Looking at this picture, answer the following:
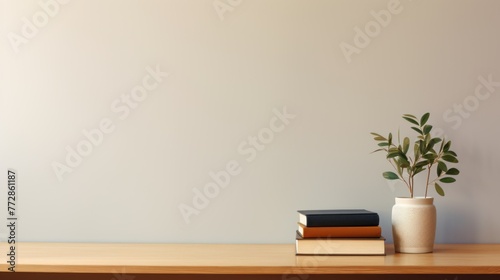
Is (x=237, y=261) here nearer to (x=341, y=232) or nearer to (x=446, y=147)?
(x=341, y=232)

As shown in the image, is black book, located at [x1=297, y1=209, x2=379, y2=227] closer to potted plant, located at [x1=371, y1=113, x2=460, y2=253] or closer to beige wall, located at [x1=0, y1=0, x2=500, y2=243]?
potted plant, located at [x1=371, y1=113, x2=460, y2=253]

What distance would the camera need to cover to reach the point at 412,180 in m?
2.07

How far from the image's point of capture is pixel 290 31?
2254 millimetres

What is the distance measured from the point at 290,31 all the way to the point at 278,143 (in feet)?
1.35

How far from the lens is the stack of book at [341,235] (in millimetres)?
1893

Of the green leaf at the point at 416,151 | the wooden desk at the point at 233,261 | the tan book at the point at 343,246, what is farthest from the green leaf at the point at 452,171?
the tan book at the point at 343,246

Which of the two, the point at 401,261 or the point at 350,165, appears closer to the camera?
the point at 401,261

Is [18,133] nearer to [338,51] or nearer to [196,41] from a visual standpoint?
[196,41]

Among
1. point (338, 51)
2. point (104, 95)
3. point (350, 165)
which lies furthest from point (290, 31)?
point (104, 95)

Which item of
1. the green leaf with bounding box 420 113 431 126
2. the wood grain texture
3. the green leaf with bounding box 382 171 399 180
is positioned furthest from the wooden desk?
the green leaf with bounding box 420 113 431 126

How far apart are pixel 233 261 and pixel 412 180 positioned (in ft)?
2.26

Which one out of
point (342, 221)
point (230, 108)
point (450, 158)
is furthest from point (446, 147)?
point (230, 108)

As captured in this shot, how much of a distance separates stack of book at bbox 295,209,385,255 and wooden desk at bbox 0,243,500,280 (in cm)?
3

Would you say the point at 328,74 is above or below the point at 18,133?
above
